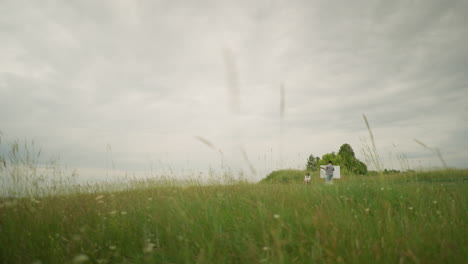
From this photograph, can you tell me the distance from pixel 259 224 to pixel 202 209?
1.15m

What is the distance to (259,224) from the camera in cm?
296

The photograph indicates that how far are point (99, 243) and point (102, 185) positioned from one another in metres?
7.20

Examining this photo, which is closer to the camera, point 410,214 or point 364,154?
point 410,214

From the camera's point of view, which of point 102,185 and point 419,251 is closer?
point 419,251

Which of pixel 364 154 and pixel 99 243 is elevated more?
pixel 364 154

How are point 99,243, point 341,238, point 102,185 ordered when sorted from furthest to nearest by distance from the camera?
point 102,185 → point 99,243 → point 341,238

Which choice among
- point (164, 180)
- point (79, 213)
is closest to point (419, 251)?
point (79, 213)

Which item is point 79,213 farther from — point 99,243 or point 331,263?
point 331,263

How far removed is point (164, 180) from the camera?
960 centimetres

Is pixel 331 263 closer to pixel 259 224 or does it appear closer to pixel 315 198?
pixel 259 224

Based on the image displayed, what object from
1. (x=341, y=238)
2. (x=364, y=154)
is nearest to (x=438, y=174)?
(x=364, y=154)

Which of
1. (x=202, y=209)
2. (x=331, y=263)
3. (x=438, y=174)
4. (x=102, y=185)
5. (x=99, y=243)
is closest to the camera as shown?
(x=331, y=263)

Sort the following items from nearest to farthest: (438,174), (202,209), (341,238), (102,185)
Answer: (341,238)
(202,209)
(102,185)
(438,174)

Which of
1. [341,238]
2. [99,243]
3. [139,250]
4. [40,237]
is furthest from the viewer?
[40,237]
